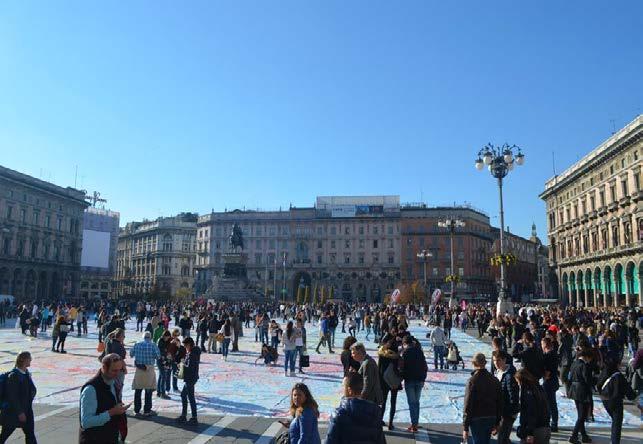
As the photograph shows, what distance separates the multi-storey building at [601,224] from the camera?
165 ft

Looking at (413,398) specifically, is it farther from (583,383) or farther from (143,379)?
(143,379)

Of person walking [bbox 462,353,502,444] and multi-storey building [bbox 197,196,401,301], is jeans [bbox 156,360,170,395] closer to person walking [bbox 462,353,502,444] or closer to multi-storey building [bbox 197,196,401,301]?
person walking [bbox 462,353,502,444]

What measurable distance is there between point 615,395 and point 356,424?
17.7 ft

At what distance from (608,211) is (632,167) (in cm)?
735

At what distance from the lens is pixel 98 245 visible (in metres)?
86.6

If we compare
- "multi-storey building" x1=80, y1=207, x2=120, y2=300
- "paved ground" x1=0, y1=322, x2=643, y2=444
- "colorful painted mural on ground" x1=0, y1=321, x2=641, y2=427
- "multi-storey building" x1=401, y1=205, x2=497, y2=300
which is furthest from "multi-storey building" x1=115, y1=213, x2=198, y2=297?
"paved ground" x1=0, y1=322, x2=643, y2=444

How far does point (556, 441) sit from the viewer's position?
895 cm

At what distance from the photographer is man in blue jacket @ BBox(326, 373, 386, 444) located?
4.54 metres

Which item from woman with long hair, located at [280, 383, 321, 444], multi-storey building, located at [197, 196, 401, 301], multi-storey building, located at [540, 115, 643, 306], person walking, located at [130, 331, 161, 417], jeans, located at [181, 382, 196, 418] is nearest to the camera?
woman with long hair, located at [280, 383, 321, 444]

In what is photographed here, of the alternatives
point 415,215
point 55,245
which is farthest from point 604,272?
point 55,245

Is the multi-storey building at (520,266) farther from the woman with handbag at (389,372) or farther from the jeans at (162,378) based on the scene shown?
the woman with handbag at (389,372)

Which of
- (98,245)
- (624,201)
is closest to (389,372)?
(624,201)

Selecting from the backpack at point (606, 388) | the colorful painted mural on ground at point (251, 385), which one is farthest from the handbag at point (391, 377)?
the backpack at point (606, 388)

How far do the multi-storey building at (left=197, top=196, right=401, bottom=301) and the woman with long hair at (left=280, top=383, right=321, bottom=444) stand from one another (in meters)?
87.0
